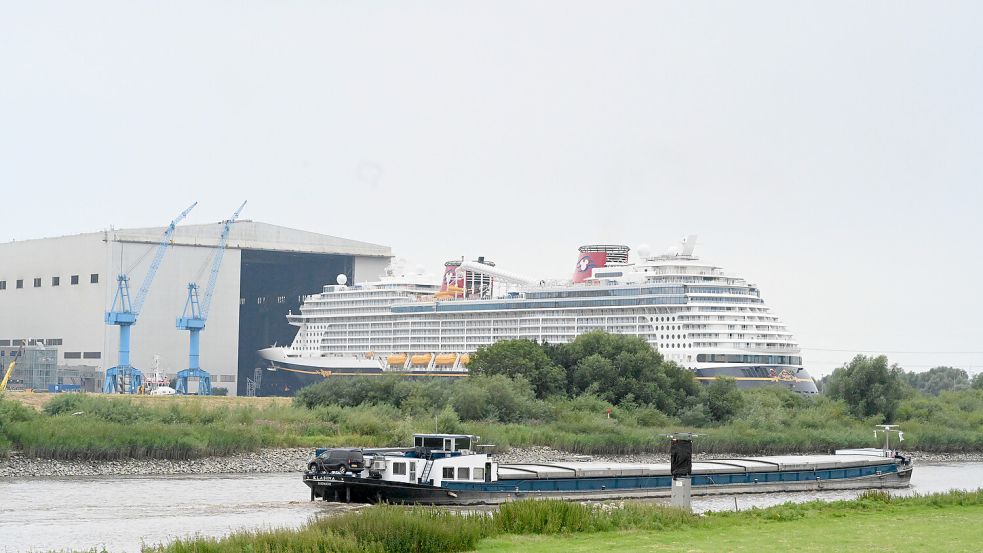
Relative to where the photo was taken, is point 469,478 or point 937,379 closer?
point 469,478

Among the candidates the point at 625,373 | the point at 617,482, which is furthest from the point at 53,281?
the point at 617,482

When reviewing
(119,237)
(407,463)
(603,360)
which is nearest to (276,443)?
(407,463)

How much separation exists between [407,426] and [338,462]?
18264 millimetres

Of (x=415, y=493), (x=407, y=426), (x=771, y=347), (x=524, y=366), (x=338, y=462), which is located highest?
(x=771, y=347)

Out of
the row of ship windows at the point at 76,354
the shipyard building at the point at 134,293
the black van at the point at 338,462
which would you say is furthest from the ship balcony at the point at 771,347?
the black van at the point at 338,462

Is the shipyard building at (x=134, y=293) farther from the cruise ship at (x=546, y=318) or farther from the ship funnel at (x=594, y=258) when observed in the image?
the ship funnel at (x=594, y=258)

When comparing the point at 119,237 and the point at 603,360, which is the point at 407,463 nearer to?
the point at 603,360

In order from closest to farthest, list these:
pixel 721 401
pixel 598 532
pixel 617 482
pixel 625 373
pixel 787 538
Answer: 1. pixel 787 538
2. pixel 598 532
3. pixel 617 482
4. pixel 625 373
5. pixel 721 401

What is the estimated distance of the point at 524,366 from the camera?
252 feet

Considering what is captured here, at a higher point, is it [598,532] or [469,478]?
[469,478]

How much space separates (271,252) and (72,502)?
277ft

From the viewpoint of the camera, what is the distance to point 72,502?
37562 mm

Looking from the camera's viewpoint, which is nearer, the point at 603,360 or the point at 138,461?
the point at 138,461

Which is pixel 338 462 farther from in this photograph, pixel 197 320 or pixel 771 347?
pixel 197 320
